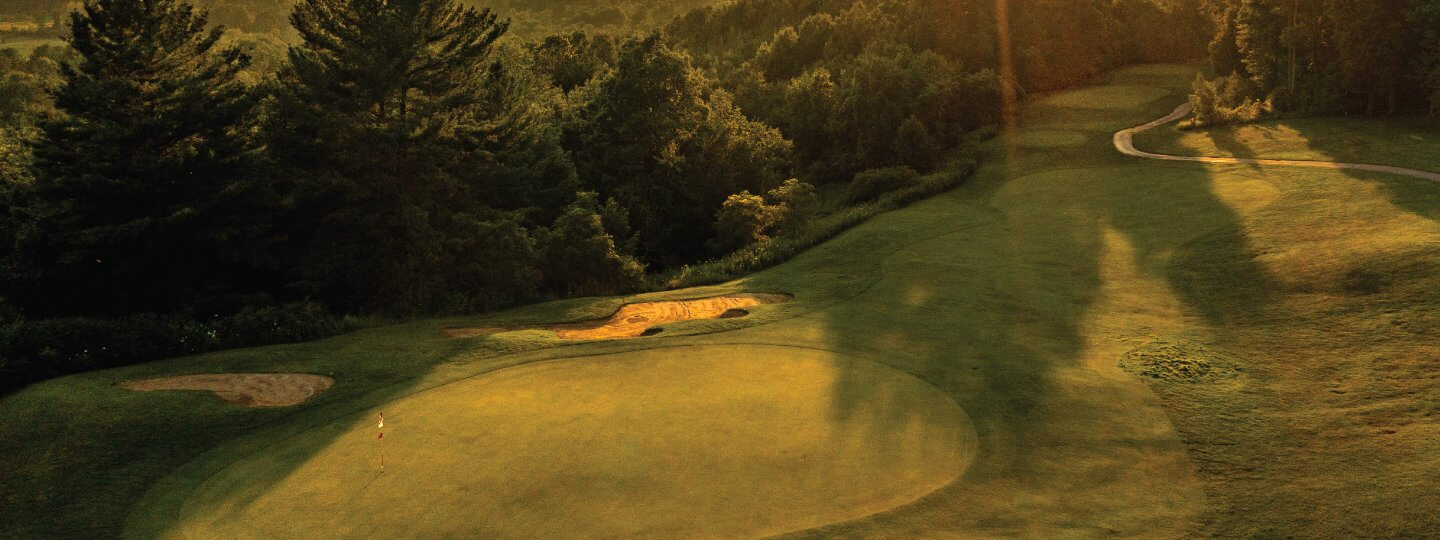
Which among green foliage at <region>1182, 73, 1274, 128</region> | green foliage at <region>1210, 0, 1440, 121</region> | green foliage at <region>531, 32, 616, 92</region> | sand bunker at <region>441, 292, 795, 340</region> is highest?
green foliage at <region>531, 32, 616, 92</region>

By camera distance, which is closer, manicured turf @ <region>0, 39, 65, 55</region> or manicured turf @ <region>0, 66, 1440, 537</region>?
manicured turf @ <region>0, 66, 1440, 537</region>

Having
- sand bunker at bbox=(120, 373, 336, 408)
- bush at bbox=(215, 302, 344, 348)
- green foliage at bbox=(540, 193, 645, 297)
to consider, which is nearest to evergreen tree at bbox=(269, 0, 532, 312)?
green foliage at bbox=(540, 193, 645, 297)

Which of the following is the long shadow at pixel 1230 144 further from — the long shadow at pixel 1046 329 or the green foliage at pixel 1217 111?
the long shadow at pixel 1046 329

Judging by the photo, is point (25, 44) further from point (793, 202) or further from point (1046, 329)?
point (1046, 329)

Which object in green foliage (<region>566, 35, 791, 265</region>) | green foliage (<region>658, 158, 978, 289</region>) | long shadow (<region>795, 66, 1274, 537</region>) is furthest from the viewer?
green foliage (<region>566, 35, 791, 265</region>)

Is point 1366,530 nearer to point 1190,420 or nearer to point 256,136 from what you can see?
point 1190,420

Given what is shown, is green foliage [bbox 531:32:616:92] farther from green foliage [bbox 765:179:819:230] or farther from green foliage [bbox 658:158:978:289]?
green foliage [bbox 658:158:978:289]
